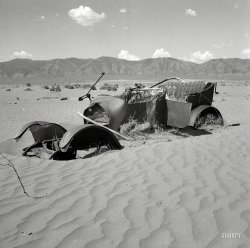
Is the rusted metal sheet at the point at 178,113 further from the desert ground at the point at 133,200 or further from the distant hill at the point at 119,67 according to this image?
the distant hill at the point at 119,67

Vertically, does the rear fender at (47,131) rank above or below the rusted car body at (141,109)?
below

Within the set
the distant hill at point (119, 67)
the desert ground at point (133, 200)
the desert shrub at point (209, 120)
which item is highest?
the distant hill at point (119, 67)

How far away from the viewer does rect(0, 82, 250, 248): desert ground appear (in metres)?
2.42

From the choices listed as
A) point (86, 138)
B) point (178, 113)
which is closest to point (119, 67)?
point (178, 113)

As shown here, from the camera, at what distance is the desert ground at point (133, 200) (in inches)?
95.1

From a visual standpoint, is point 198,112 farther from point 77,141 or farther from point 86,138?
point 77,141

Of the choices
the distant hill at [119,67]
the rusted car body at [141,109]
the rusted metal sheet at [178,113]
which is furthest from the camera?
the distant hill at [119,67]

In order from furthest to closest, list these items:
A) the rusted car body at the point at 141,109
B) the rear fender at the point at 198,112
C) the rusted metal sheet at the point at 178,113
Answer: the rear fender at the point at 198,112, the rusted metal sheet at the point at 178,113, the rusted car body at the point at 141,109

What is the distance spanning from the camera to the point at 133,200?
3.07 m

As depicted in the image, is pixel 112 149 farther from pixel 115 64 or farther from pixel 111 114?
pixel 115 64

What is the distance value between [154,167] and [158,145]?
97 cm

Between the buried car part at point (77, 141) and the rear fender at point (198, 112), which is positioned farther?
the rear fender at point (198, 112)

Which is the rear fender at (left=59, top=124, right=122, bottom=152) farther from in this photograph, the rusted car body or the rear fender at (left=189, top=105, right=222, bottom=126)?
the rear fender at (left=189, top=105, right=222, bottom=126)

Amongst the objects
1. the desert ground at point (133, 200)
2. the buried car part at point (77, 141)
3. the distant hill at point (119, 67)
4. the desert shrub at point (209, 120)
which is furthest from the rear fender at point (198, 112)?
the distant hill at point (119, 67)
